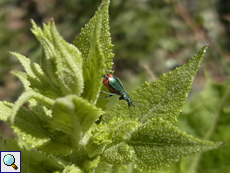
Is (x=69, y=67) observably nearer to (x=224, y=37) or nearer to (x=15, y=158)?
(x=15, y=158)

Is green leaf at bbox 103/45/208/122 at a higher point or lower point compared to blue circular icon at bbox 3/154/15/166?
higher

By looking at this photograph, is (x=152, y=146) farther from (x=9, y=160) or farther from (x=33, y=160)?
(x=9, y=160)

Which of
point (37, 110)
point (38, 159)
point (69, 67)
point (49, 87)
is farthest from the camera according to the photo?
point (38, 159)

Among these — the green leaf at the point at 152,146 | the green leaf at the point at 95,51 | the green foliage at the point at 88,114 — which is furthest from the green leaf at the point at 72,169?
the green leaf at the point at 95,51

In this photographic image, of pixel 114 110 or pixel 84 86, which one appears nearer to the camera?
pixel 84 86

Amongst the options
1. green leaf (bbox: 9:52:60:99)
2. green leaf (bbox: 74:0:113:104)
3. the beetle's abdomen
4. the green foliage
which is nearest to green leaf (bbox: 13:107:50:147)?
the green foliage

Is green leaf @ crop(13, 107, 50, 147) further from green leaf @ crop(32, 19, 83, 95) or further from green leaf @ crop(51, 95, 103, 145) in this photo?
green leaf @ crop(32, 19, 83, 95)

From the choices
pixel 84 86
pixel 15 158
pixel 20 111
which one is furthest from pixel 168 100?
pixel 15 158
